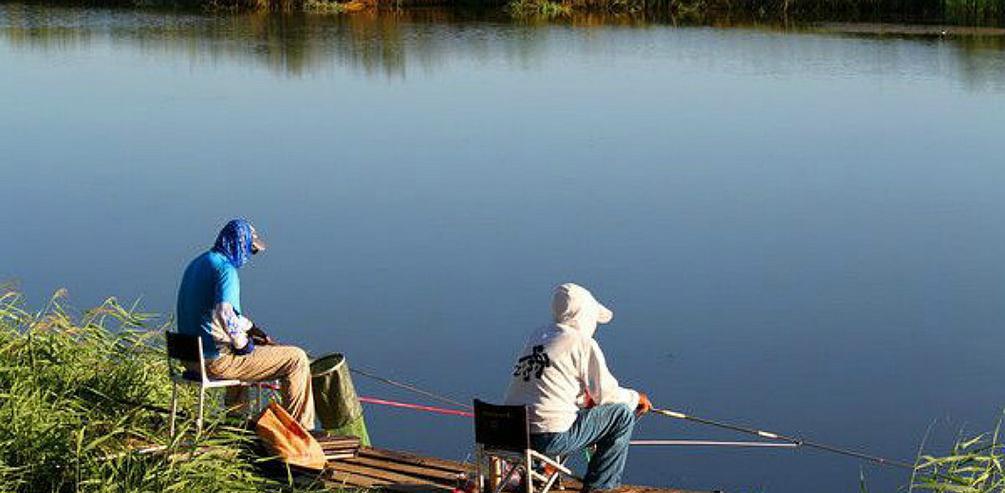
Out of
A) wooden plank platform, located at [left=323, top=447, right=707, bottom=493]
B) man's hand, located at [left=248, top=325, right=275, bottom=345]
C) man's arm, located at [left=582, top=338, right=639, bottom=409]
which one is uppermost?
man's arm, located at [left=582, top=338, right=639, bottom=409]

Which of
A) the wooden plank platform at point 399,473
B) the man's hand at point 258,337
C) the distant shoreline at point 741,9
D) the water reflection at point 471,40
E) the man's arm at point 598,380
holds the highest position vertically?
the man's arm at point 598,380

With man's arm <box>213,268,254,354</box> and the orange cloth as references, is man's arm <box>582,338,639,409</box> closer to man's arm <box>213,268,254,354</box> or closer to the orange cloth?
the orange cloth

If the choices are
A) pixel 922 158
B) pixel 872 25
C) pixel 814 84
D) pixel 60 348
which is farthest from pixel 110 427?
pixel 872 25

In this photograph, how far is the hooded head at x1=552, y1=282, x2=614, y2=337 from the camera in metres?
5.17

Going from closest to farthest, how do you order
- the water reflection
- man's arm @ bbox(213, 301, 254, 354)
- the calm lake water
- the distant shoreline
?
man's arm @ bbox(213, 301, 254, 354)
the calm lake water
the water reflection
the distant shoreline

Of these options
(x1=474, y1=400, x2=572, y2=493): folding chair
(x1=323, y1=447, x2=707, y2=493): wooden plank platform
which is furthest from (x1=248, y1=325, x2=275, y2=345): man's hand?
(x1=474, y1=400, x2=572, y2=493): folding chair

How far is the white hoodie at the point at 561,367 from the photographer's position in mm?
5172

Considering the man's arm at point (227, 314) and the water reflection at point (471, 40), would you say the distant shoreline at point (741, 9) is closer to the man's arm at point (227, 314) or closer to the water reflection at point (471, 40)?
the water reflection at point (471, 40)

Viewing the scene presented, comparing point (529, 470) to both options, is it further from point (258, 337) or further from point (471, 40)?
point (471, 40)

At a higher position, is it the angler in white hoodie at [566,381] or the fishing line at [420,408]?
the angler in white hoodie at [566,381]

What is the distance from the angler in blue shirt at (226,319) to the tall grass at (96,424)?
201 mm

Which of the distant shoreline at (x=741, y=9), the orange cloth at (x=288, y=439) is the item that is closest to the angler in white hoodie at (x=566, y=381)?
the orange cloth at (x=288, y=439)

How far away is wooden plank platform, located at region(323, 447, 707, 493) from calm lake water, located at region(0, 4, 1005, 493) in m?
1.27

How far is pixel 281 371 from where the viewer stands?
6.04 metres
